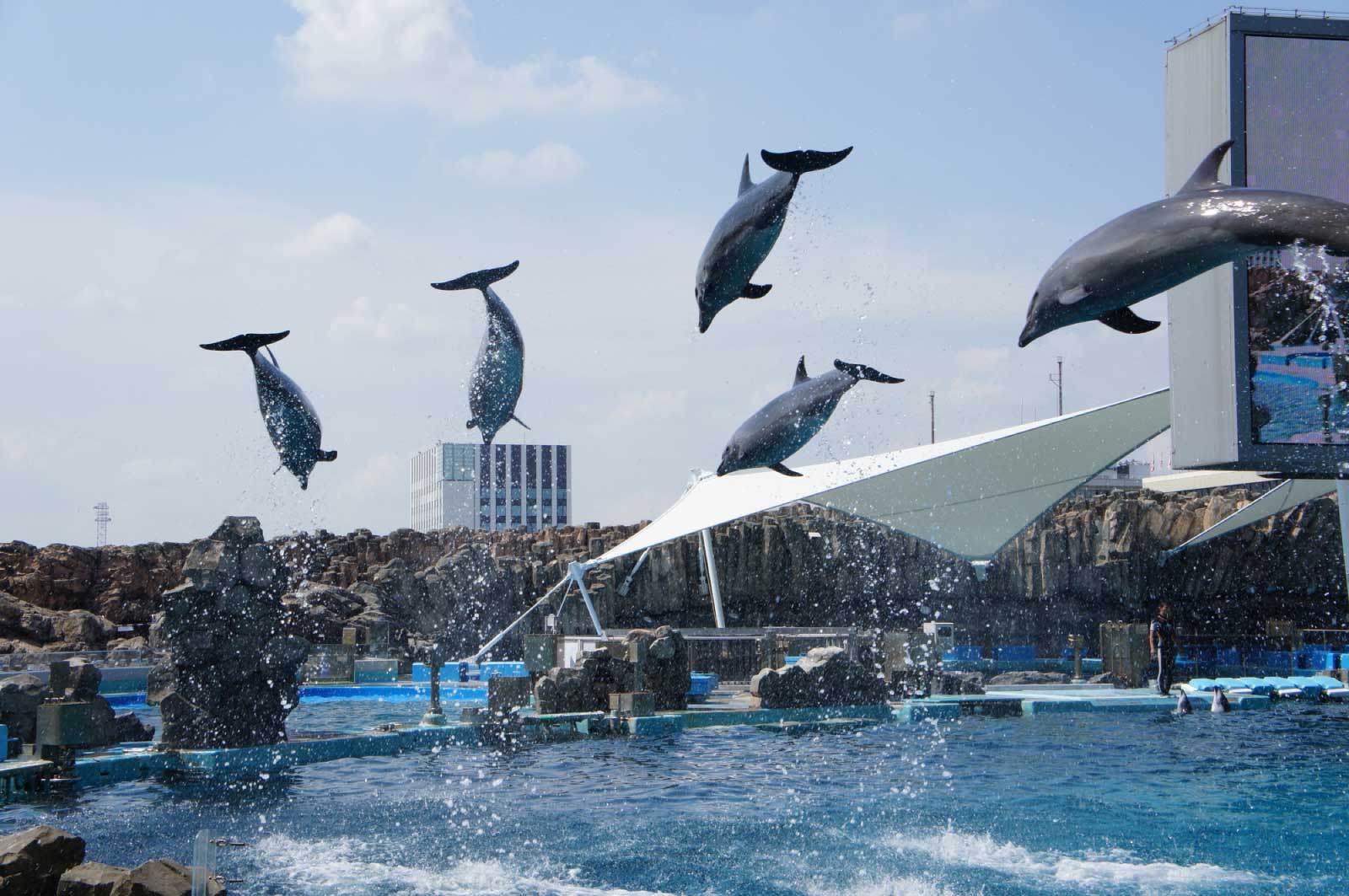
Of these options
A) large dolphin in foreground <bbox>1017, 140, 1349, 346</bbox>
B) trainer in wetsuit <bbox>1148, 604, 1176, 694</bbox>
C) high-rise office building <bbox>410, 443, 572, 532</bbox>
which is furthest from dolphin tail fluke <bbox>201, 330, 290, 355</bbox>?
high-rise office building <bbox>410, 443, 572, 532</bbox>

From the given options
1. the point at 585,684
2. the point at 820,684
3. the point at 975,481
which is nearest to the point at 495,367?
the point at 585,684

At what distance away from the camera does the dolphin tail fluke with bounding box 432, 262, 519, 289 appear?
5.41 m

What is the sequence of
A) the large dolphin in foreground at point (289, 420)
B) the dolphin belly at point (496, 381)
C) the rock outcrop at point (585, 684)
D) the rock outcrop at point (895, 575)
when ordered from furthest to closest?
1. the rock outcrop at point (895, 575)
2. the rock outcrop at point (585, 684)
3. the large dolphin in foreground at point (289, 420)
4. the dolphin belly at point (496, 381)

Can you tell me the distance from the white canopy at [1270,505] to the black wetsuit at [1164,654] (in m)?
6.74

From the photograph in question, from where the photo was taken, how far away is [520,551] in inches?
1050

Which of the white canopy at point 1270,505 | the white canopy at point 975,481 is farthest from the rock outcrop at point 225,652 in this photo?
the white canopy at point 1270,505

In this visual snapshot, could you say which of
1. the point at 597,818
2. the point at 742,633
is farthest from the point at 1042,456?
the point at 597,818

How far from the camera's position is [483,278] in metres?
5.43

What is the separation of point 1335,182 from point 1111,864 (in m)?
10.8

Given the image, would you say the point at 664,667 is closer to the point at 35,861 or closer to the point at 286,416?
the point at 286,416

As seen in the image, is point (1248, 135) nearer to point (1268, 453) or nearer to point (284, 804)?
point (1268, 453)

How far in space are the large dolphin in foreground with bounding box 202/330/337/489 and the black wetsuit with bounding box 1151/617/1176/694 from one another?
1157 cm

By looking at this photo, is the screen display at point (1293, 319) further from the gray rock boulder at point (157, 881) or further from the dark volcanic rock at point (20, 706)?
the gray rock boulder at point (157, 881)

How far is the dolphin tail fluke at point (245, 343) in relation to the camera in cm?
605
